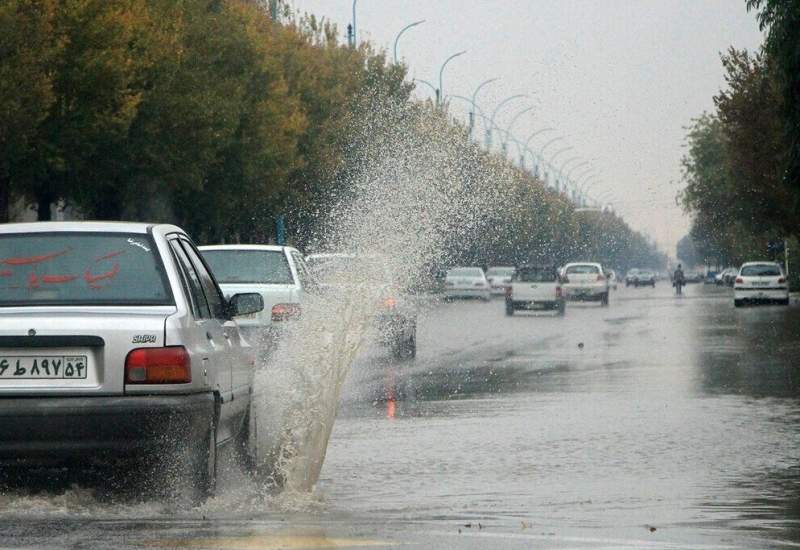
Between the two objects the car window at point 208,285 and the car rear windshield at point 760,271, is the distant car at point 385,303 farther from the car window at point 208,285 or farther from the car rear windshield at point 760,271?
the car rear windshield at point 760,271

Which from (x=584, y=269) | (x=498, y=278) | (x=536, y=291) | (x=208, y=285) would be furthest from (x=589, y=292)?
(x=208, y=285)

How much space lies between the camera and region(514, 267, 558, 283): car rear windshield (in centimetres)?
5302

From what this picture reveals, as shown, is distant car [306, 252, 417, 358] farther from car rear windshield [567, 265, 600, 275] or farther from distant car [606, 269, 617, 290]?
distant car [606, 269, 617, 290]

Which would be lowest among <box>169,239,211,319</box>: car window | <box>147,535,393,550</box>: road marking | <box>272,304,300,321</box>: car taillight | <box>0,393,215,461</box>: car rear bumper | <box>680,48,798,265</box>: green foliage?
<box>147,535,393,550</box>: road marking

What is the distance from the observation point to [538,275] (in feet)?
174

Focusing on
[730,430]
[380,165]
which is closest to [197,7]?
[380,165]

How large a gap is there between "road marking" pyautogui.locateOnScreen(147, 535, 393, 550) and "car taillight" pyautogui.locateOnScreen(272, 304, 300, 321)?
39.3 ft

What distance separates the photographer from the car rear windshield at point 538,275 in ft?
174

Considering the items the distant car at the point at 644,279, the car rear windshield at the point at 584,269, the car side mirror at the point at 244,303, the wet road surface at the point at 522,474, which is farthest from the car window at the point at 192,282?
the distant car at the point at 644,279

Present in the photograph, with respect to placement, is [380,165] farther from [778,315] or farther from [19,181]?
[19,181]

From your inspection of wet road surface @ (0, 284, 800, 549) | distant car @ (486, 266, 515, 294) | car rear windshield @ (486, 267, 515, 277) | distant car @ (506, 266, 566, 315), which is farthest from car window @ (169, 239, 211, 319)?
car rear windshield @ (486, 267, 515, 277)

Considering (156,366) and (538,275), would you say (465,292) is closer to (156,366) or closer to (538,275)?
(538,275)

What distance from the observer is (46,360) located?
8.72 meters

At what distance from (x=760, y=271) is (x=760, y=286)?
1116mm
